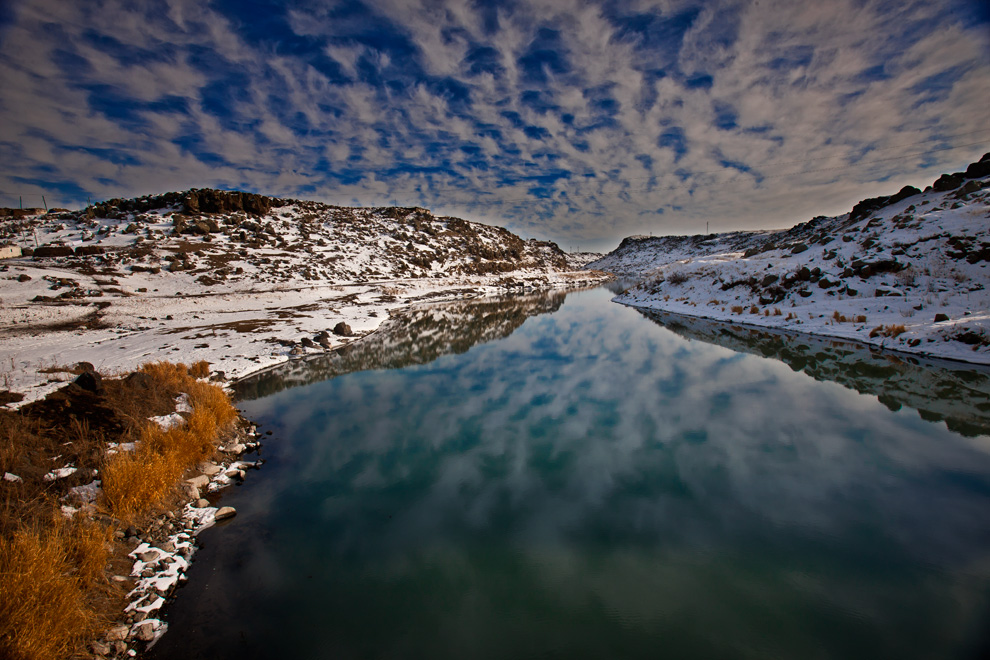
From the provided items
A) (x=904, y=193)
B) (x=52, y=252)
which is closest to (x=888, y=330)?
(x=904, y=193)

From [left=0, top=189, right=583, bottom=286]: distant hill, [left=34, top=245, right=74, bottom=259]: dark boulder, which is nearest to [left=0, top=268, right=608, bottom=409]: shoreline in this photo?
[left=34, top=245, right=74, bottom=259]: dark boulder

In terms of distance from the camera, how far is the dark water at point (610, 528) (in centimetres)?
395

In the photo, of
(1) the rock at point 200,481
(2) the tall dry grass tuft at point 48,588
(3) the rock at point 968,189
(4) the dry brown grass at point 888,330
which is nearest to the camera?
(2) the tall dry grass tuft at point 48,588

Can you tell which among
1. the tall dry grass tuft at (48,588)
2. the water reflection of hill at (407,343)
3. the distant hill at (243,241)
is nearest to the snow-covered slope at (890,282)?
the water reflection of hill at (407,343)

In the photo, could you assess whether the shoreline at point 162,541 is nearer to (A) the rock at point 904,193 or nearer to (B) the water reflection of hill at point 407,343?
(B) the water reflection of hill at point 407,343

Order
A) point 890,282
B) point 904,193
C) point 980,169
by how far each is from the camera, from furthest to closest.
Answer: point 904,193 < point 980,169 < point 890,282

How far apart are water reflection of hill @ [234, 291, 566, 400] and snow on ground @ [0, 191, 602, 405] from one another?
107cm

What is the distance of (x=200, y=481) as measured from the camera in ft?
20.9

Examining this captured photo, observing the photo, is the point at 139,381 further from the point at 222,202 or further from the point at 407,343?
the point at 222,202

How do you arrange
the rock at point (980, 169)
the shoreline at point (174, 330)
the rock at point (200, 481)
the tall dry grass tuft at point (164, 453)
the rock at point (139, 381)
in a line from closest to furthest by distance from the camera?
the tall dry grass tuft at point (164, 453)
the rock at point (200, 481)
the rock at point (139, 381)
the shoreline at point (174, 330)
the rock at point (980, 169)

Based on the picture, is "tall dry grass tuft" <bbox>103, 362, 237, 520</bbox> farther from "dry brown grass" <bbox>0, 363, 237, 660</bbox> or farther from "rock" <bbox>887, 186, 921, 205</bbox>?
"rock" <bbox>887, 186, 921, 205</bbox>

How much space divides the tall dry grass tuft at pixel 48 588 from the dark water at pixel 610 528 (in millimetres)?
839

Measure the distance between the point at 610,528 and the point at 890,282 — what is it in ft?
77.3

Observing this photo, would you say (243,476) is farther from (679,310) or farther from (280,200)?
(280,200)
